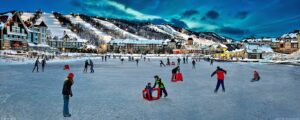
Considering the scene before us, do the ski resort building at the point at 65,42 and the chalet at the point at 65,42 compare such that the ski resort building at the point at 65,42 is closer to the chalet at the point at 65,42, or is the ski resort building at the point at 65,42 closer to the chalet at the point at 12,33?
the chalet at the point at 65,42

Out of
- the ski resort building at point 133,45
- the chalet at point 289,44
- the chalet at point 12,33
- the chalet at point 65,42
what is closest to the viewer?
the chalet at point 12,33

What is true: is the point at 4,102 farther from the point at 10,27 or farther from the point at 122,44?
the point at 122,44

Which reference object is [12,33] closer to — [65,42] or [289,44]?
[65,42]

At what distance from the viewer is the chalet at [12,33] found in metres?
68.3

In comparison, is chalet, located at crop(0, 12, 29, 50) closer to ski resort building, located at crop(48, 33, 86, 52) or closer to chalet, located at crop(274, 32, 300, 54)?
ski resort building, located at crop(48, 33, 86, 52)

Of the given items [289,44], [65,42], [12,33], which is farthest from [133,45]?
[12,33]

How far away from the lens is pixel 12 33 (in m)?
71.6

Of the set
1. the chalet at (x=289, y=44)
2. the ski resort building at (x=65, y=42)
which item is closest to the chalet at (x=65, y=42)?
the ski resort building at (x=65, y=42)

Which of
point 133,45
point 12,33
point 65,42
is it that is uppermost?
point 65,42

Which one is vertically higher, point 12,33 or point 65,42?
point 65,42

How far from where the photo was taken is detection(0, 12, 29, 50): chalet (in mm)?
68312

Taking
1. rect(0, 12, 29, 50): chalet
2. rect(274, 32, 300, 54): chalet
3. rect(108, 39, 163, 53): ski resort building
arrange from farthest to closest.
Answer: rect(108, 39, 163, 53): ski resort building, rect(274, 32, 300, 54): chalet, rect(0, 12, 29, 50): chalet

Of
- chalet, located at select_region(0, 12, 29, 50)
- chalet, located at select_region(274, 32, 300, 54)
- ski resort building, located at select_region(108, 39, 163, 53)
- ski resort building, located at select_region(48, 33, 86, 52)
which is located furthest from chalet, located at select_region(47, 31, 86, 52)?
chalet, located at select_region(274, 32, 300, 54)

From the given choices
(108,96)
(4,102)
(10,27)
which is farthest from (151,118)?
(10,27)
